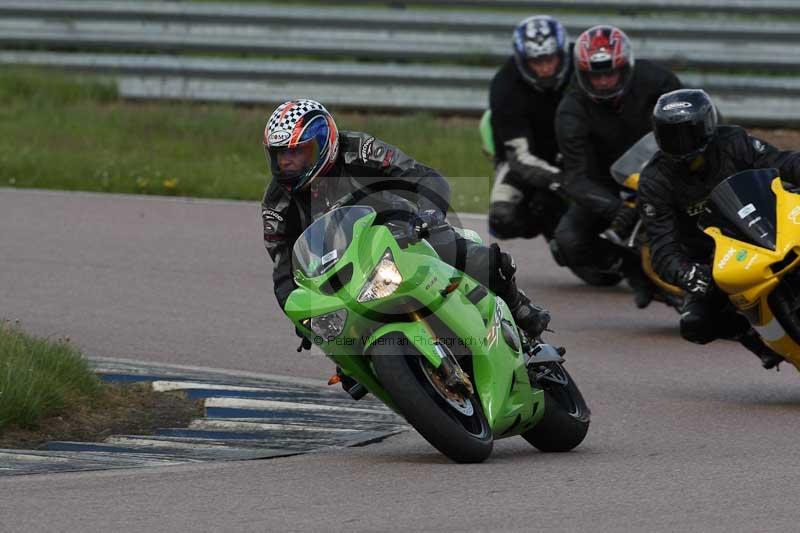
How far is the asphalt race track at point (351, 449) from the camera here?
5160 mm

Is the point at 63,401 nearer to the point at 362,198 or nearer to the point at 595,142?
the point at 362,198

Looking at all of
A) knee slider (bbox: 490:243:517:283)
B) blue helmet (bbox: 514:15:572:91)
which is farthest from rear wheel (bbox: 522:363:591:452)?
blue helmet (bbox: 514:15:572:91)

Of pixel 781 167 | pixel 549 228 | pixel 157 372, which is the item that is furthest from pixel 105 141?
pixel 781 167

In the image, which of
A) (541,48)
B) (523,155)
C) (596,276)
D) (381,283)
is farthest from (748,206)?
(541,48)

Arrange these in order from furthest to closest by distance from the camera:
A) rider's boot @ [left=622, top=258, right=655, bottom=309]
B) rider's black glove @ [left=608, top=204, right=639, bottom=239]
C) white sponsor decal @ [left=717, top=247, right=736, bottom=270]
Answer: rider's black glove @ [left=608, top=204, right=639, bottom=239]
rider's boot @ [left=622, top=258, right=655, bottom=309]
white sponsor decal @ [left=717, top=247, right=736, bottom=270]

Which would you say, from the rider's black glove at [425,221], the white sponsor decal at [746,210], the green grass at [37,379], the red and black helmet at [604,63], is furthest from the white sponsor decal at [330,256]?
the red and black helmet at [604,63]

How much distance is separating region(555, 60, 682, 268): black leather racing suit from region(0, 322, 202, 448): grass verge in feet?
12.3

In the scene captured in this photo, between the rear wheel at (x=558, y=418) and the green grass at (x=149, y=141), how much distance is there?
22.8 ft

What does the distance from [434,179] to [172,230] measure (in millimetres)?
6159

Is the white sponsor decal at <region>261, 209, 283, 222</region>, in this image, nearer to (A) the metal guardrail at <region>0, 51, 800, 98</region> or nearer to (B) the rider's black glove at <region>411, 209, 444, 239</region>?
(B) the rider's black glove at <region>411, 209, 444, 239</region>

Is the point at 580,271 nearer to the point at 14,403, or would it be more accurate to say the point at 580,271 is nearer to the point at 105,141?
the point at 14,403

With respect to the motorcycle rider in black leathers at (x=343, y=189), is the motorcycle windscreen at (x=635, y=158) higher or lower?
lower

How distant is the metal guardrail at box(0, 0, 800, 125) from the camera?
15.0 metres

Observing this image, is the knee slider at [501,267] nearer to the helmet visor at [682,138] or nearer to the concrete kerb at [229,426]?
the concrete kerb at [229,426]
